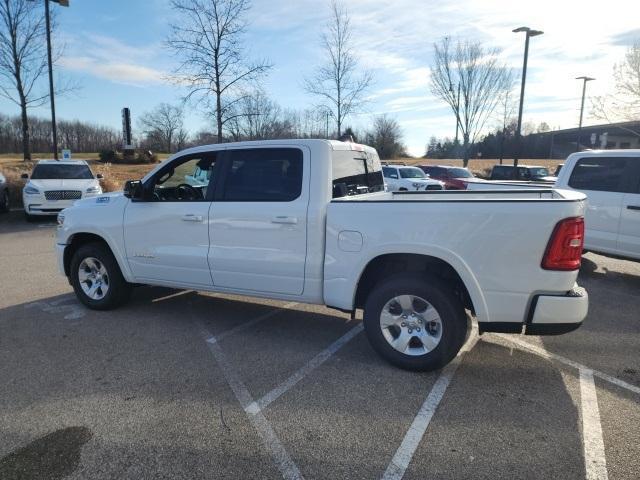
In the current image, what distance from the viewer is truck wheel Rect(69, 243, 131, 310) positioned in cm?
527

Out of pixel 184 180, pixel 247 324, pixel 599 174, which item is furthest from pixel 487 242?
pixel 599 174

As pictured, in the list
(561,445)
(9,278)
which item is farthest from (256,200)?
(9,278)

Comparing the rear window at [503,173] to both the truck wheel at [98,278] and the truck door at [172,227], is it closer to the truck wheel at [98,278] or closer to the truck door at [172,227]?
the truck door at [172,227]

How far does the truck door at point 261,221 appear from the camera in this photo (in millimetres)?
4176

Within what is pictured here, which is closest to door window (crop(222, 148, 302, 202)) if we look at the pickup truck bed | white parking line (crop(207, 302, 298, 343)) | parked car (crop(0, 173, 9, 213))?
the pickup truck bed

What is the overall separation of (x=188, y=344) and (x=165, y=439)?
1.56 m

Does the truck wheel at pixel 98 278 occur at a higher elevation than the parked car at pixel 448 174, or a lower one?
lower

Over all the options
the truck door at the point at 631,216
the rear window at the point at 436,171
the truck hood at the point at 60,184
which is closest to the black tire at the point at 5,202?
the truck hood at the point at 60,184

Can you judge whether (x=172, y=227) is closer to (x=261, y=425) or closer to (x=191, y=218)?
(x=191, y=218)

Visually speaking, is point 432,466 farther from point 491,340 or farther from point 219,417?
point 491,340

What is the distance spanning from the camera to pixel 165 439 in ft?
9.57

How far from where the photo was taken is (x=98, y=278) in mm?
5395

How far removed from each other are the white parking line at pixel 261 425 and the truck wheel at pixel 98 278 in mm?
1684

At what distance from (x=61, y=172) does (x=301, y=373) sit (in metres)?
12.4
